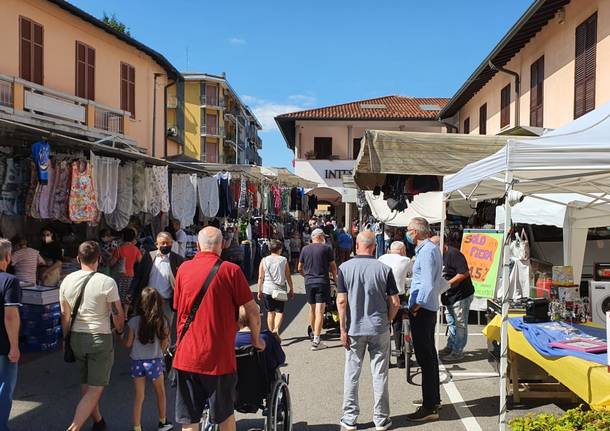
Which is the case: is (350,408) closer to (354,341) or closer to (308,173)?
(354,341)

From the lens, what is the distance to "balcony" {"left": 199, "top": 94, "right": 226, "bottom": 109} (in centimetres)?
5249

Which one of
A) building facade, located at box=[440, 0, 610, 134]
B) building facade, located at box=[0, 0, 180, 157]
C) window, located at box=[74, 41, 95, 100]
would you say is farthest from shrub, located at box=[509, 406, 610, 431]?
window, located at box=[74, 41, 95, 100]

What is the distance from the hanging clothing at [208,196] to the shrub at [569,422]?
8106 mm

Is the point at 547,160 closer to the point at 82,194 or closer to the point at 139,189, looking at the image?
the point at 82,194

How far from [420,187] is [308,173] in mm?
20369

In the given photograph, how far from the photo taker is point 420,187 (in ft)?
27.6

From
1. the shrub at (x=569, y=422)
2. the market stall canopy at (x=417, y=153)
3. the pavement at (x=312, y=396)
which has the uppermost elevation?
the market stall canopy at (x=417, y=153)

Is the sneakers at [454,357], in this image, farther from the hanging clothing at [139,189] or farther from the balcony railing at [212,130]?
the balcony railing at [212,130]

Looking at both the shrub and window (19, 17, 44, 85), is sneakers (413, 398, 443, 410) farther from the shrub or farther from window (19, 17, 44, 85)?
window (19, 17, 44, 85)

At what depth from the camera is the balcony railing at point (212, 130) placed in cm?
5428

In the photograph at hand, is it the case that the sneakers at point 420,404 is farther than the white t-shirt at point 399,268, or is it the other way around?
the white t-shirt at point 399,268

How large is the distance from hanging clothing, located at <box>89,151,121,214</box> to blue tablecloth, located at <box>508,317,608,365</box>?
5662 millimetres

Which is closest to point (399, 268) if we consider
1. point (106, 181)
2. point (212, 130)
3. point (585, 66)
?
point (106, 181)

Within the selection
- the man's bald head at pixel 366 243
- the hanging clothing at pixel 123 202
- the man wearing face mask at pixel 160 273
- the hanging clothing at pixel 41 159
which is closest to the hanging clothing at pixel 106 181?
the hanging clothing at pixel 123 202
